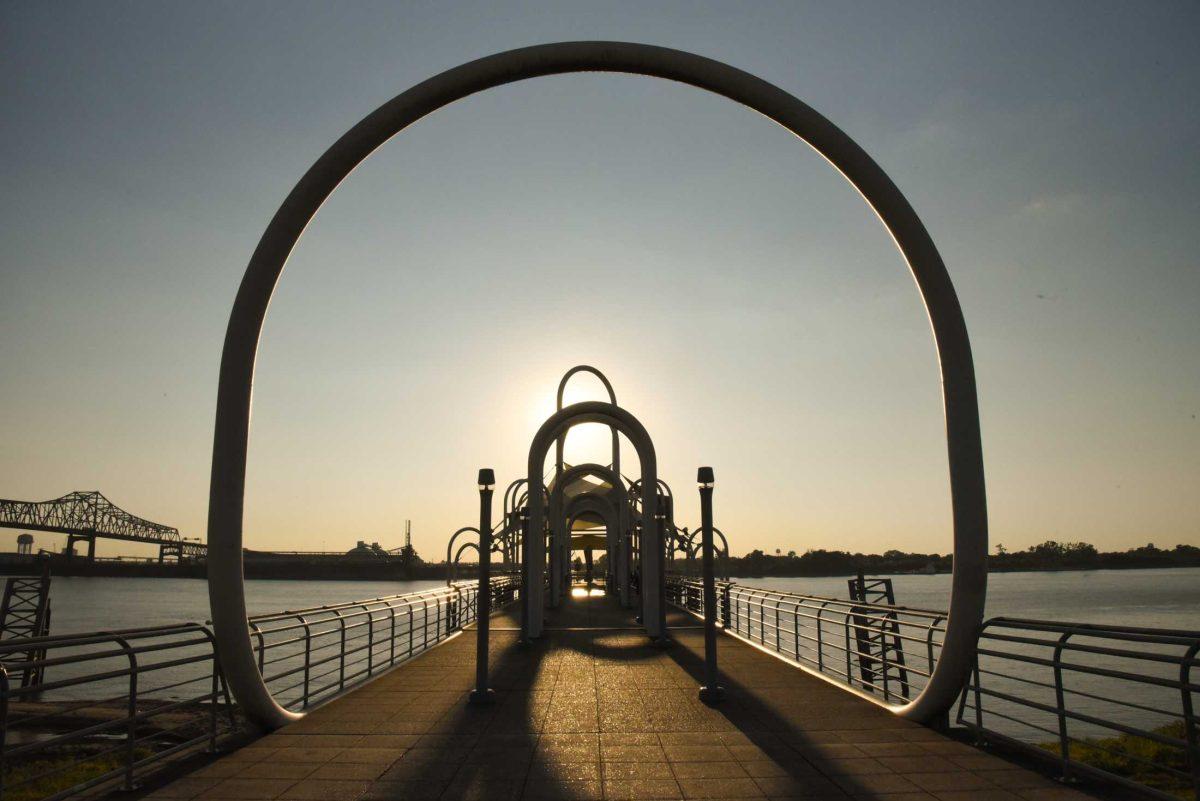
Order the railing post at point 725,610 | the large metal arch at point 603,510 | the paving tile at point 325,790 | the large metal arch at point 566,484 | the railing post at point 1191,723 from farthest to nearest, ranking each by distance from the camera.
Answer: the large metal arch at point 603,510 < the large metal arch at point 566,484 < the railing post at point 725,610 < the paving tile at point 325,790 < the railing post at point 1191,723

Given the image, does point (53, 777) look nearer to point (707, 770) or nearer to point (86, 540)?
point (707, 770)

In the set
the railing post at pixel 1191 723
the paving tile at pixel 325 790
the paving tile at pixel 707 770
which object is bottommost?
the paving tile at pixel 707 770

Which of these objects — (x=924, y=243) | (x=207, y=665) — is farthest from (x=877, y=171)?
(x=207, y=665)

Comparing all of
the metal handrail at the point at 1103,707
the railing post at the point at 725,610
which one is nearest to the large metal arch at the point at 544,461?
the railing post at the point at 725,610

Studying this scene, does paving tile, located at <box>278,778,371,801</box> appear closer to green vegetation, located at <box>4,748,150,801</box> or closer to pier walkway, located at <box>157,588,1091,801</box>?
pier walkway, located at <box>157,588,1091,801</box>

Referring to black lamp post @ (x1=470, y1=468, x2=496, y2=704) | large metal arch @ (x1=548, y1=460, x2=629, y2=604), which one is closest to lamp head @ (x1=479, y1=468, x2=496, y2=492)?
black lamp post @ (x1=470, y1=468, x2=496, y2=704)

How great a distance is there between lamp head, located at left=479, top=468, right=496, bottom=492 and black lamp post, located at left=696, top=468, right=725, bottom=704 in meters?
A: 2.24

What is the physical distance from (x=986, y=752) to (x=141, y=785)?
227 inches

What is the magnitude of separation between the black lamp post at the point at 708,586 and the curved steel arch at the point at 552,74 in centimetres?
179

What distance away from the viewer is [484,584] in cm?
848

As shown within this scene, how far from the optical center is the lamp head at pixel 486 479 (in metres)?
8.80

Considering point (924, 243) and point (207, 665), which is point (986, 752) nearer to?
point (924, 243)

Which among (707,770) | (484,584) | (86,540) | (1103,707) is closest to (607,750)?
(707,770)

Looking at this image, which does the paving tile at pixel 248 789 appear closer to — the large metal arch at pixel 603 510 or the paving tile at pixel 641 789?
the paving tile at pixel 641 789
